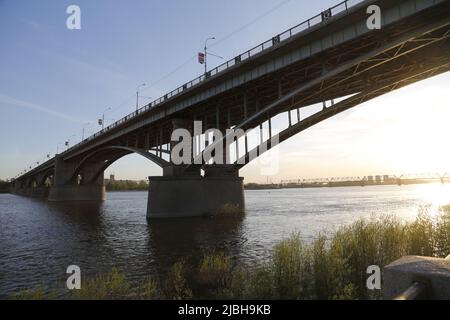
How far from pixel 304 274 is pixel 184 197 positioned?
1067 inches

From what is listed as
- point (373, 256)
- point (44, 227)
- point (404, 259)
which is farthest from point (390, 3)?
point (44, 227)

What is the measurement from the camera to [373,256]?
11812 millimetres

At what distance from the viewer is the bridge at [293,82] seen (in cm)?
2109

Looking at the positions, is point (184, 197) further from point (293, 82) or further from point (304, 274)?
point (304, 274)

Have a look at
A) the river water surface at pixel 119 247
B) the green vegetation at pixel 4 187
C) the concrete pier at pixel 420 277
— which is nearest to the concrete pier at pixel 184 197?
the river water surface at pixel 119 247

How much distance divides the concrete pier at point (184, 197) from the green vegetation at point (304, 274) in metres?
22.4

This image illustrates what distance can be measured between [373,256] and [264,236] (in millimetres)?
12529

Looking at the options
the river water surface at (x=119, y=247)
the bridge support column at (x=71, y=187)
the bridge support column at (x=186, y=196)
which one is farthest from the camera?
the bridge support column at (x=71, y=187)

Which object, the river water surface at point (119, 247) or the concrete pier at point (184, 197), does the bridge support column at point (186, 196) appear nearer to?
the concrete pier at point (184, 197)

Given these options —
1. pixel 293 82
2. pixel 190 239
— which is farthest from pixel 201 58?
pixel 190 239

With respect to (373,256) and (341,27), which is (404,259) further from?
(341,27)

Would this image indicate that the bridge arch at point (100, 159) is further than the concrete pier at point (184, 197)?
Yes

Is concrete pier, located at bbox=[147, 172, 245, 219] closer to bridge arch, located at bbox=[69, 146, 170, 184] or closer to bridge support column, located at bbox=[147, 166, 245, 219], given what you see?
bridge support column, located at bbox=[147, 166, 245, 219]

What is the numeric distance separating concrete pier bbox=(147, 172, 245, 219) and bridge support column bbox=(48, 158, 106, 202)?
177 feet
